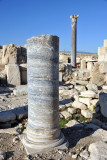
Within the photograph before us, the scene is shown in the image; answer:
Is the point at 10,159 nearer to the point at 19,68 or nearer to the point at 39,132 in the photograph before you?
the point at 39,132

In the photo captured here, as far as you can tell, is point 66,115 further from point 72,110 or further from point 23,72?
point 23,72

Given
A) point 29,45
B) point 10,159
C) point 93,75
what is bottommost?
point 10,159

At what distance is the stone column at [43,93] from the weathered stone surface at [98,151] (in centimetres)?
63

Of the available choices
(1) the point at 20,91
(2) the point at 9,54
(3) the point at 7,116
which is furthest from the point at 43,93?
(2) the point at 9,54

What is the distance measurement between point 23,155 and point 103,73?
7.33 metres

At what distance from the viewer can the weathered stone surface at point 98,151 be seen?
9.00 ft

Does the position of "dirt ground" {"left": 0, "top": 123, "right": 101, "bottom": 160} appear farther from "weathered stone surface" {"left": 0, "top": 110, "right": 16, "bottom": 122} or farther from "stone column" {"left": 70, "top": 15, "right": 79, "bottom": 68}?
"stone column" {"left": 70, "top": 15, "right": 79, "bottom": 68}

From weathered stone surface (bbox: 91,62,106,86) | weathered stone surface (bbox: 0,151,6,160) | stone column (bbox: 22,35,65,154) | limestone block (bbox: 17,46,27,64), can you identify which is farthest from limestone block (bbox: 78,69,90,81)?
weathered stone surface (bbox: 0,151,6,160)

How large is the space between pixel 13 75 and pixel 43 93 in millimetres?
5874

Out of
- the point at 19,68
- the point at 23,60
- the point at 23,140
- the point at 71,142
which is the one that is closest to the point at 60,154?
the point at 71,142

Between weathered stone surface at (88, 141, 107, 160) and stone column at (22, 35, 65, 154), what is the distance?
630 millimetres

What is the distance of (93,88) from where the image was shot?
8117mm

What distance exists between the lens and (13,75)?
340 inches

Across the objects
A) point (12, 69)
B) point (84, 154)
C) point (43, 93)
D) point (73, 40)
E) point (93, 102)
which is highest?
point (73, 40)
